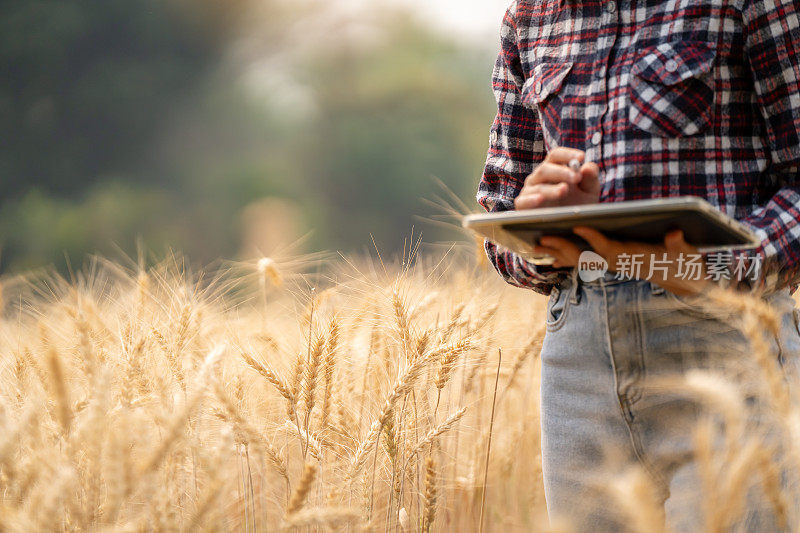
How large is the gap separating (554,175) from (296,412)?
1.42 feet

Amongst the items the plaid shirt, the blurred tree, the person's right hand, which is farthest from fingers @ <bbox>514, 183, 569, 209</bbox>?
the blurred tree

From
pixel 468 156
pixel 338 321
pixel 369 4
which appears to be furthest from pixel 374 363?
pixel 369 4

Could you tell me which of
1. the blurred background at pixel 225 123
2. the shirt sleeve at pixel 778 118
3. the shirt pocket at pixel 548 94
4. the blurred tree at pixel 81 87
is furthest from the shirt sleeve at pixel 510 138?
the blurred tree at pixel 81 87

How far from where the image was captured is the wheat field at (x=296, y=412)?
0.54 meters

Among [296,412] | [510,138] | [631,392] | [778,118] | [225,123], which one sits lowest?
[631,392]

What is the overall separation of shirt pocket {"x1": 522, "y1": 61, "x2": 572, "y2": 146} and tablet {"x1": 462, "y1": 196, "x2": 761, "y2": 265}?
0.74 ft

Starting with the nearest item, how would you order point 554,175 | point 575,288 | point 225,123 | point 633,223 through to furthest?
point 633,223 < point 554,175 < point 575,288 < point 225,123

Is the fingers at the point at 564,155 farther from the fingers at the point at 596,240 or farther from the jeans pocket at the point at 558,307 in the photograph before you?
the jeans pocket at the point at 558,307

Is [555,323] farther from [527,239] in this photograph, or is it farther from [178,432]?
[178,432]

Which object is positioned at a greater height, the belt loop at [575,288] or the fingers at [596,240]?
the fingers at [596,240]

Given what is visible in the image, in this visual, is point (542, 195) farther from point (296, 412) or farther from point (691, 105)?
point (296, 412)

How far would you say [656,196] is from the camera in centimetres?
79

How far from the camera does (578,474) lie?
834 mm

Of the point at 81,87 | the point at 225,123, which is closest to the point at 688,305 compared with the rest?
the point at 81,87
